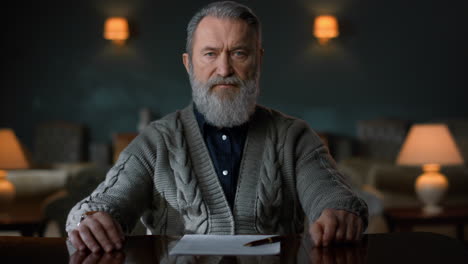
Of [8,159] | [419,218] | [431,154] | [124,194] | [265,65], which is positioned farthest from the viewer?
[265,65]

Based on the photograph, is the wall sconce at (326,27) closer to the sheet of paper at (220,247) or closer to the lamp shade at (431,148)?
the lamp shade at (431,148)

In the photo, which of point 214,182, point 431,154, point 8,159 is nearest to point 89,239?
point 214,182

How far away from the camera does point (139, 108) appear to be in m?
6.42

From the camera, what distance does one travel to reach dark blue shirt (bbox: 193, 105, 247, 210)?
1604 millimetres

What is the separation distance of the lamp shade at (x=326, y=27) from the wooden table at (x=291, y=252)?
17.0 ft

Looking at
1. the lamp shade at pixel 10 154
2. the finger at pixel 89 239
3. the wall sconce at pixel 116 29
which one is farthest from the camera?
the wall sconce at pixel 116 29

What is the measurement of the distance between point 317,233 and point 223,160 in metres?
0.55

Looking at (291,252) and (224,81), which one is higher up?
(224,81)

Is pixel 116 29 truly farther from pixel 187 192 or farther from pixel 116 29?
pixel 187 192

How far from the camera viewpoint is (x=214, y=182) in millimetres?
1578

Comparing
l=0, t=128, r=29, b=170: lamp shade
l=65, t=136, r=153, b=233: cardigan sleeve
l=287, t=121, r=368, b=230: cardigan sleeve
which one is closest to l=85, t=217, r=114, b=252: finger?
l=65, t=136, r=153, b=233: cardigan sleeve

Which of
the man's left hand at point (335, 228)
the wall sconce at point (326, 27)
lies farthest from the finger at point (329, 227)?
the wall sconce at point (326, 27)

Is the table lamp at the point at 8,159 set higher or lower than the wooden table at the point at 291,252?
lower

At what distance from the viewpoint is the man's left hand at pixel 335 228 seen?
1.14 meters
